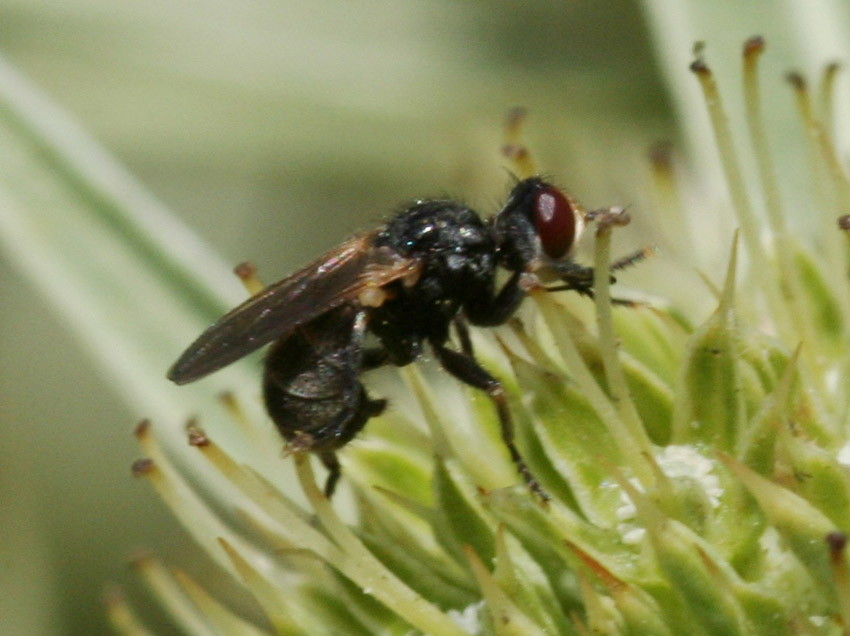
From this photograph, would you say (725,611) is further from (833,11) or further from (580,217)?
(833,11)

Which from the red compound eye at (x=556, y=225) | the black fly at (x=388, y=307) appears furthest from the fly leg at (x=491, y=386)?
the red compound eye at (x=556, y=225)

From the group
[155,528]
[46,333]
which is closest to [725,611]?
[155,528]

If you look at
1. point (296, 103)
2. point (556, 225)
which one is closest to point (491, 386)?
point (556, 225)

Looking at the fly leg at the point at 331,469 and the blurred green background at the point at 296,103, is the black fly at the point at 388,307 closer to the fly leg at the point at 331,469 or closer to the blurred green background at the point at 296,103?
the fly leg at the point at 331,469

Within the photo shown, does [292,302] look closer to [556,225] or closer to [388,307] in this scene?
[388,307]

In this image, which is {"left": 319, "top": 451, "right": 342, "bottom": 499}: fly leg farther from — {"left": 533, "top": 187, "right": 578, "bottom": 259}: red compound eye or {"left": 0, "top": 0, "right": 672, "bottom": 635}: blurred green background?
{"left": 0, "top": 0, "right": 672, "bottom": 635}: blurred green background

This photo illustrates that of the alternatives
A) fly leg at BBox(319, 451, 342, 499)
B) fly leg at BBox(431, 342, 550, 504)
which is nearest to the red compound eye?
fly leg at BBox(431, 342, 550, 504)
